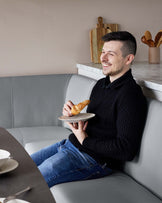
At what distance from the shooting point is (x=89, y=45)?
321 centimetres

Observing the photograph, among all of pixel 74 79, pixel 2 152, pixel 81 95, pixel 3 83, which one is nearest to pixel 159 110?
Result: pixel 2 152

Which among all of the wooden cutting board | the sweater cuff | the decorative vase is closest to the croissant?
the sweater cuff

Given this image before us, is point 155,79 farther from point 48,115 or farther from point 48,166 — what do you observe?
point 48,115

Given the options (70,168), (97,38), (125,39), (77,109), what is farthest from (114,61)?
(97,38)

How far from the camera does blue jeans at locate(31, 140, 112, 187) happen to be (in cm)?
170

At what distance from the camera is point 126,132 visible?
5.48 feet

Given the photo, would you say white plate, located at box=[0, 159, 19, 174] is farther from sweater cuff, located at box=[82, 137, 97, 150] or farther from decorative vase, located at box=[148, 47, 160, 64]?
decorative vase, located at box=[148, 47, 160, 64]

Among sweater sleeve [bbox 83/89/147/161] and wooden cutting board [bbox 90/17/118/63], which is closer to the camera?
sweater sleeve [bbox 83/89/147/161]

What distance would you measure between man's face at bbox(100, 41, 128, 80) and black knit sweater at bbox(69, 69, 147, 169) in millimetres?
47

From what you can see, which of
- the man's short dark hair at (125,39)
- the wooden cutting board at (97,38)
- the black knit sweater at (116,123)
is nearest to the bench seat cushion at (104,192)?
the black knit sweater at (116,123)

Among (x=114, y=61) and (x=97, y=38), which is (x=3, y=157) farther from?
(x=97, y=38)

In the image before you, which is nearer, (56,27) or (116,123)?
(116,123)

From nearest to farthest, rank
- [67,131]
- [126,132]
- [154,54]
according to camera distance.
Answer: [126,132] < [67,131] < [154,54]

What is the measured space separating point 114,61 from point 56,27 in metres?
1.35
